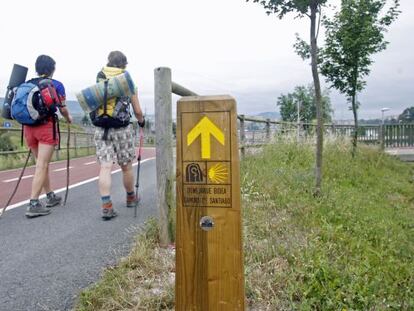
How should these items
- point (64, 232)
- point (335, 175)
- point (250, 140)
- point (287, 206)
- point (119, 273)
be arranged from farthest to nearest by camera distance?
point (250, 140) → point (335, 175) → point (287, 206) → point (64, 232) → point (119, 273)

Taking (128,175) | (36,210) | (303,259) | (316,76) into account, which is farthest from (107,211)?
(316,76)

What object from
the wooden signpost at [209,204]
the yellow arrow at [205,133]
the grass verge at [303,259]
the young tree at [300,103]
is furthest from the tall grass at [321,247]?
the young tree at [300,103]

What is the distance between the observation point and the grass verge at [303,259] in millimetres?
2379

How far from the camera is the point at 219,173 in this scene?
174 centimetres

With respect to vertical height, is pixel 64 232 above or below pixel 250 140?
below

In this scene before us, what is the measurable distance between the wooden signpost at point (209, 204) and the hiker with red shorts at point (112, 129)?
7.73 feet

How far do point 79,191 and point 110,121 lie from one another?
2.66 metres

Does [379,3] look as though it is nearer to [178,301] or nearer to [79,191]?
[79,191]

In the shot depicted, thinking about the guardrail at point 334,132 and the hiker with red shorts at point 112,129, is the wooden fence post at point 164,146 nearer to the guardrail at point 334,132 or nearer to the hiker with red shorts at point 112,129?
the hiker with red shorts at point 112,129

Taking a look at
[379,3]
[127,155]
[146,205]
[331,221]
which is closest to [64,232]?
[127,155]

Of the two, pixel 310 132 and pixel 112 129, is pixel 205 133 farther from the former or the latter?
pixel 310 132

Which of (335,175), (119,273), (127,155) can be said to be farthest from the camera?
(335,175)

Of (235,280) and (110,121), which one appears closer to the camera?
(235,280)

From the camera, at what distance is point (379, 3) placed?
10.8 m
